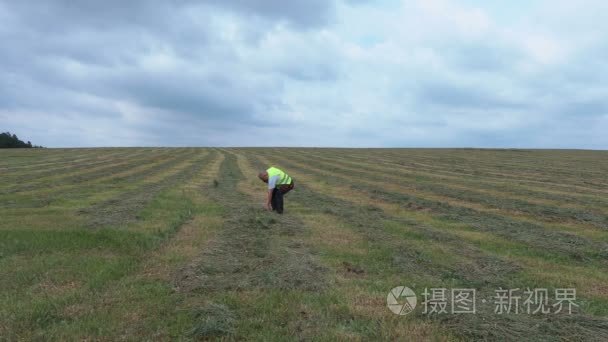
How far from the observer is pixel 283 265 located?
26.3 feet

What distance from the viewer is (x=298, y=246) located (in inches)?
386

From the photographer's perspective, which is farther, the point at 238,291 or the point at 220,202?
the point at 220,202

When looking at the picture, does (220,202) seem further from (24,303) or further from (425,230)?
(24,303)

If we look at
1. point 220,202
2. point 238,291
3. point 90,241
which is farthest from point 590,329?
point 220,202

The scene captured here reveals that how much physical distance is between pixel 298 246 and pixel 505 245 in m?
5.00

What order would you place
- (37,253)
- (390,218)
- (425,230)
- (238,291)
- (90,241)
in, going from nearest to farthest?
(238,291) → (37,253) → (90,241) → (425,230) → (390,218)

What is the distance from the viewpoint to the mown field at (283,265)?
5.43m
